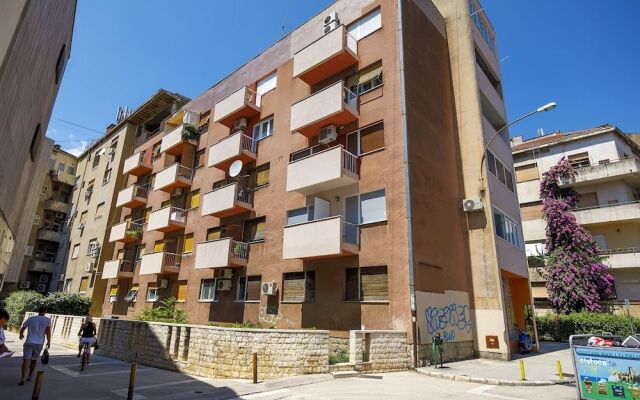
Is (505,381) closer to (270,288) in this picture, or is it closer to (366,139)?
(270,288)

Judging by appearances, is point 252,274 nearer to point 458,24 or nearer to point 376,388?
point 376,388

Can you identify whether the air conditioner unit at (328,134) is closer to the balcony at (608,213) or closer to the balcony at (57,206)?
the balcony at (608,213)

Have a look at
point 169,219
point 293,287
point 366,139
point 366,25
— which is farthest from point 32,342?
point 366,25

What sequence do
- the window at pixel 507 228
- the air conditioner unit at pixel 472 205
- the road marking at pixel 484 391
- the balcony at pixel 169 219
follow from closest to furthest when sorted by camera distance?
the road marking at pixel 484 391
the air conditioner unit at pixel 472 205
the window at pixel 507 228
the balcony at pixel 169 219

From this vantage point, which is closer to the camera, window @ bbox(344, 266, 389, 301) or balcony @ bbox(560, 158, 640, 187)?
window @ bbox(344, 266, 389, 301)

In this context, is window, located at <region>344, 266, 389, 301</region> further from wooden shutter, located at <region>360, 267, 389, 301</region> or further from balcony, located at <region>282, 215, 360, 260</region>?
balcony, located at <region>282, 215, 360, 260</region>

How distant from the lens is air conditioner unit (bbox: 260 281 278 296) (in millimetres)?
17316

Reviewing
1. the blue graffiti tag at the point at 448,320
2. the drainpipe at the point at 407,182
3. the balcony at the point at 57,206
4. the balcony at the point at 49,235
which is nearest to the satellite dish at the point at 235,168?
the drainpipe at the point at 407,182

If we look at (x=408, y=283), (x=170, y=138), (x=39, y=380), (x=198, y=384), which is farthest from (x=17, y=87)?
(x=170, y=138)

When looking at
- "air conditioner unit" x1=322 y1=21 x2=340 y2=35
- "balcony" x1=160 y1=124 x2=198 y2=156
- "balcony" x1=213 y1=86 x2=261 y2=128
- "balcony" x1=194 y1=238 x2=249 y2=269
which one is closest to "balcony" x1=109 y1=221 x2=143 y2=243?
"balcony" x1=160 y1=124 x2=198 y2=156

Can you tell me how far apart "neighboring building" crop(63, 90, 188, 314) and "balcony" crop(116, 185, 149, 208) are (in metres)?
3.40

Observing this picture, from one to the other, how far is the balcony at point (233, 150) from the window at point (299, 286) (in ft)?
24.2

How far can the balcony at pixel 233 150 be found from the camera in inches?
827

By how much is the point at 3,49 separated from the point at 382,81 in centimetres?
1389
